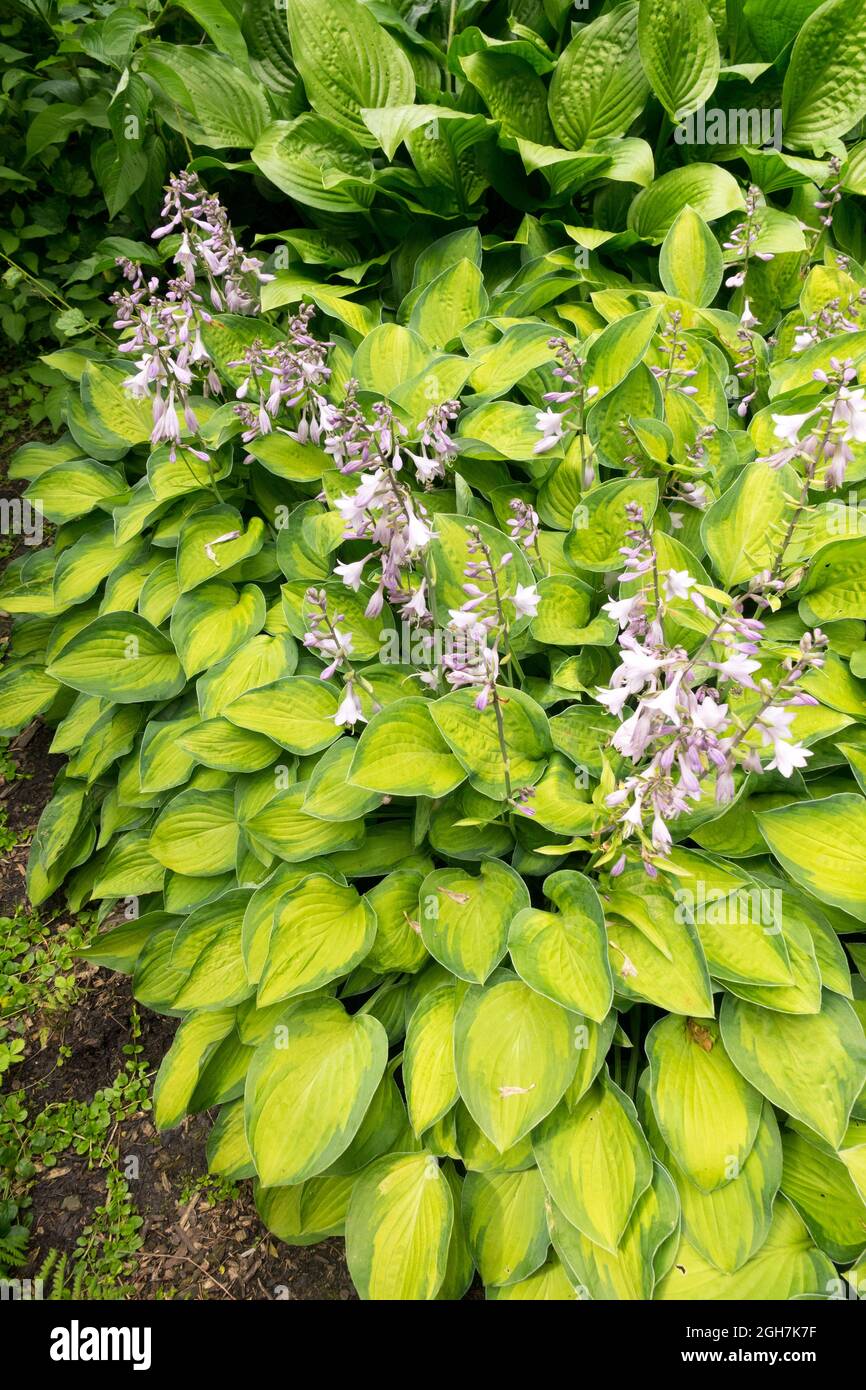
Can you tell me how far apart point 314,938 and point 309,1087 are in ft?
1.21

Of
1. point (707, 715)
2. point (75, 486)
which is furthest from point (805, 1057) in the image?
point (75, 486)

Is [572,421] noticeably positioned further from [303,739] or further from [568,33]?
[568,33]

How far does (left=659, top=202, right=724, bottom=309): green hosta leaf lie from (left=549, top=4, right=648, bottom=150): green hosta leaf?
28.6 inches

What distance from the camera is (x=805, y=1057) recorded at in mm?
2238

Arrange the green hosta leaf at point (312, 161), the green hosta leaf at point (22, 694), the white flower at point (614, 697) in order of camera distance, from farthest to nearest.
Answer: the green hosta leaf at point (312, 161) < the green hosta leaf at point (22, 694) < the white flower at point (614, 697)

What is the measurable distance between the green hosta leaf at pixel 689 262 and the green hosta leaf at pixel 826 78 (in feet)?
2.80

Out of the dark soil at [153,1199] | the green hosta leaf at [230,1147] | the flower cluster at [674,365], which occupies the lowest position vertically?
the dark soil at [153,1199]

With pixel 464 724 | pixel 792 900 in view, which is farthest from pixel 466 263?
pixel 792 900

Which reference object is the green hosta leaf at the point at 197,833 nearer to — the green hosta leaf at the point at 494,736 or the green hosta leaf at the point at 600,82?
the green hosta leaf at the point at 494,736

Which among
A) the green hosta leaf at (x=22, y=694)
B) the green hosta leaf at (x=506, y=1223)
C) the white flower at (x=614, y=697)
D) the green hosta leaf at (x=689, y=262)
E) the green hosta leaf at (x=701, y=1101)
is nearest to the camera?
the white flower at (x=614, y=697)

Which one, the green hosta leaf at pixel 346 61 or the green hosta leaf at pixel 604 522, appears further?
the green hosta leaf at pixel 346 61

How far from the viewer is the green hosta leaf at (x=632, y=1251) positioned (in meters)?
2.16

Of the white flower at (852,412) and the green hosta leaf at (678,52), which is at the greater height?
the green hosta leaf at (678,52)

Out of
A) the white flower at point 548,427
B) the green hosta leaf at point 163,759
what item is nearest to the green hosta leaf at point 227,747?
the green hosta leaf at point 163,759
